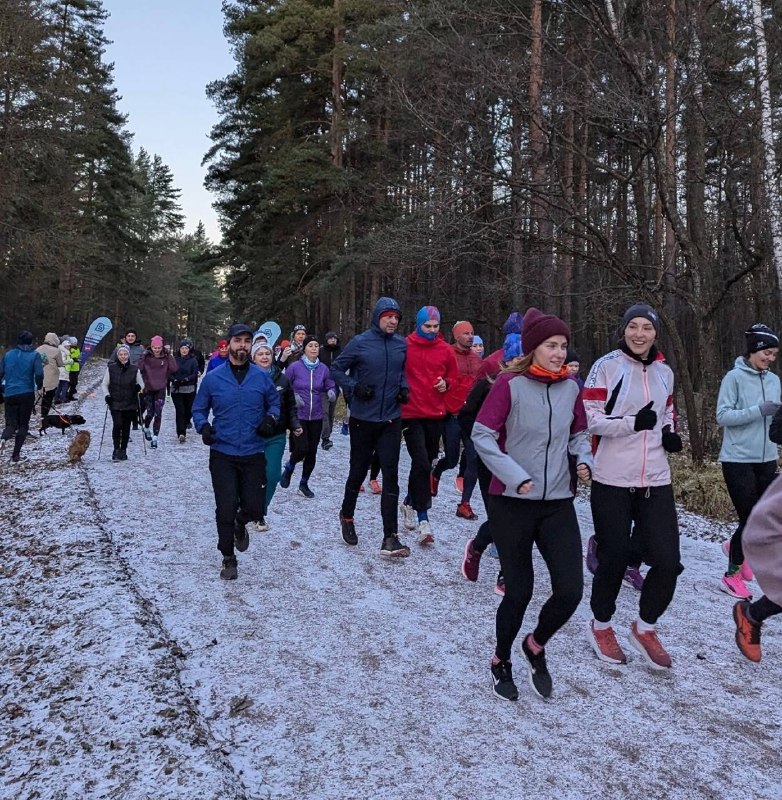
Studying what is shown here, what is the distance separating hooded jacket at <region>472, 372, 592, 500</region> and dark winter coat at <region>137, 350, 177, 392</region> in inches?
403

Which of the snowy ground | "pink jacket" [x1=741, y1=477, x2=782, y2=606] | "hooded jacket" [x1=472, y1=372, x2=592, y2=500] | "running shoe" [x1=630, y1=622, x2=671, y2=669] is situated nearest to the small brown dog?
the snowy ground

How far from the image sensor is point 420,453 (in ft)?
21.0

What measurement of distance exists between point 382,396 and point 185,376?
28.6 feet

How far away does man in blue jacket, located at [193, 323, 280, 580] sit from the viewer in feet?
17.8

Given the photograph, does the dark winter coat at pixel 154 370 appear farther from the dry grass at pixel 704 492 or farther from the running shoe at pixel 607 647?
the running shoe at pixel 607 647

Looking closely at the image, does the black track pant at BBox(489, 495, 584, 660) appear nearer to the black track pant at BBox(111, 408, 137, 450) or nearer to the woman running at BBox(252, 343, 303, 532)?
the woman running at BBox(252, 343, 303, 532)

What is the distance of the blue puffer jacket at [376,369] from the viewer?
237 inches

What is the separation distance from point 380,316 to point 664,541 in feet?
11.1

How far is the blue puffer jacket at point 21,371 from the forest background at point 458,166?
7068 mm

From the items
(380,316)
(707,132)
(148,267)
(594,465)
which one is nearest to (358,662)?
(594,465)

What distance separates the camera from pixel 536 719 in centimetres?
339

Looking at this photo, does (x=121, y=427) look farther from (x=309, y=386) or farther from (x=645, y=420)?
(x=645, y=420)

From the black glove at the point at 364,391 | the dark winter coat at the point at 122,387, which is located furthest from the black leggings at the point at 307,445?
the dark winter coat at the point at 122,387

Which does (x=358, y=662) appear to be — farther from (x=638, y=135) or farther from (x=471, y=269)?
(x=471, y=269)
